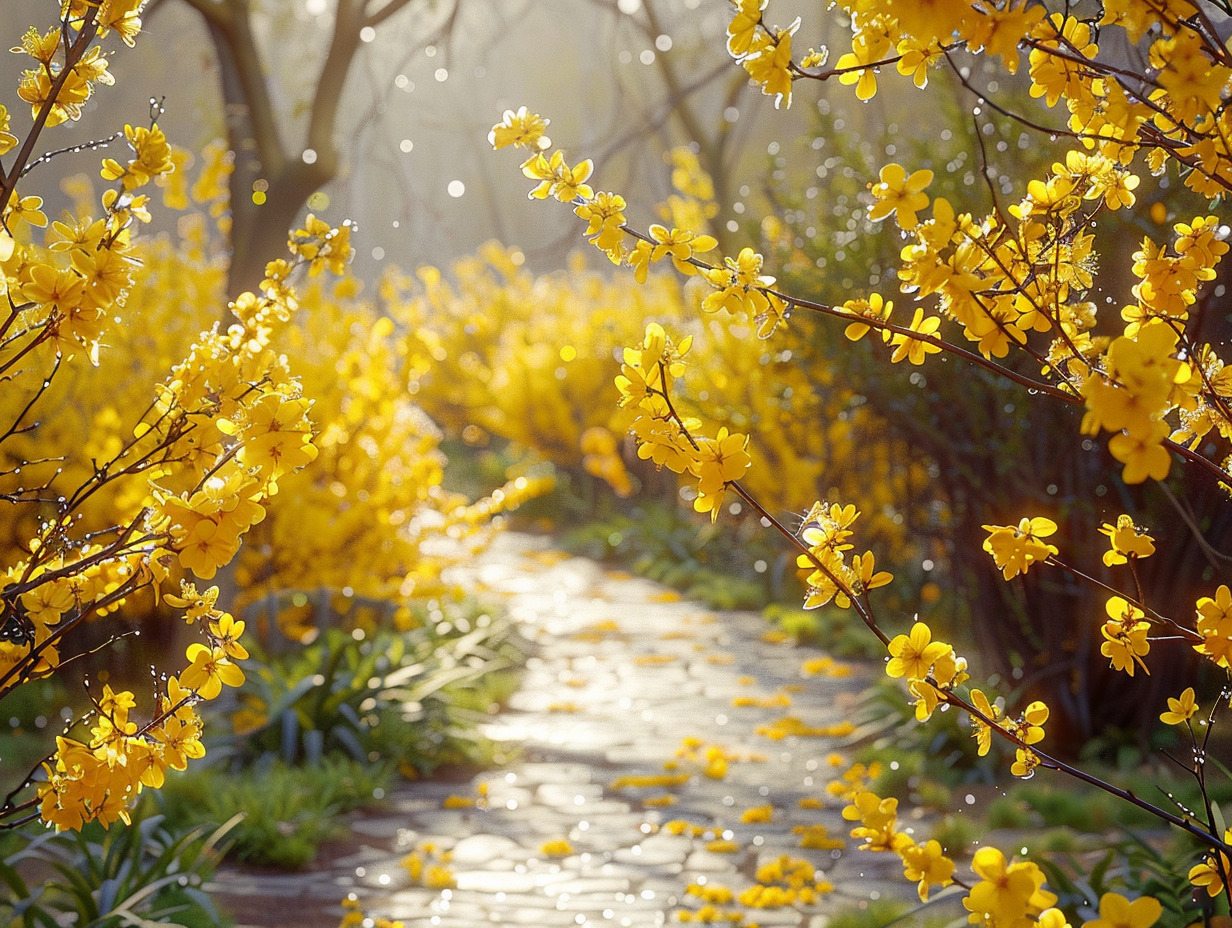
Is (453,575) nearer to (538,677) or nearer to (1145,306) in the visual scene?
(538,677)

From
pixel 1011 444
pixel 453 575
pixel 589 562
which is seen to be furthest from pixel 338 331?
pixel 589 562

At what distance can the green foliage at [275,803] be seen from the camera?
3424 millimetres

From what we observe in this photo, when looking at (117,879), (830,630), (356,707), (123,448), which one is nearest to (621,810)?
(356,707)

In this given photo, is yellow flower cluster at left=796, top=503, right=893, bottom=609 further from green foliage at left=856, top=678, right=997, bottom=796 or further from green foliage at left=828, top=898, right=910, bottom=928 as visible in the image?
green foliage at left=856, top=678, right=997, bottom=796

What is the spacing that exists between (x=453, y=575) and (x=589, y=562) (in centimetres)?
174

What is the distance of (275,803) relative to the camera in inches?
140

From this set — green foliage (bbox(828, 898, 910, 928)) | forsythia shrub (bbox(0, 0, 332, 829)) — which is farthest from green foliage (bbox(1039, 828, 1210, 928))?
forsythia shrub (bbox(0, 0, 332, 829))

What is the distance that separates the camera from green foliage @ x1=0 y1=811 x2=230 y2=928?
8.39ft

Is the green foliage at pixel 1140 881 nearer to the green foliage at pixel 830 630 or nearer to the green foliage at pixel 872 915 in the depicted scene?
the green foliage at pixel 872 915

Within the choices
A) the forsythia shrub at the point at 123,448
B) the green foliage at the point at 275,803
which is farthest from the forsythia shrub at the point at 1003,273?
the green foliage at the point at 275,803

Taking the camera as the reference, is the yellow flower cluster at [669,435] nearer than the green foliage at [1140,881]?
Yes

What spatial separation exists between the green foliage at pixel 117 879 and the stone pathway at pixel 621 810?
0.29m

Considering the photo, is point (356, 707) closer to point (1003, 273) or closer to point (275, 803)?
point (275, 803)

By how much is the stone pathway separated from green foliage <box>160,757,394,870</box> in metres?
0.10
